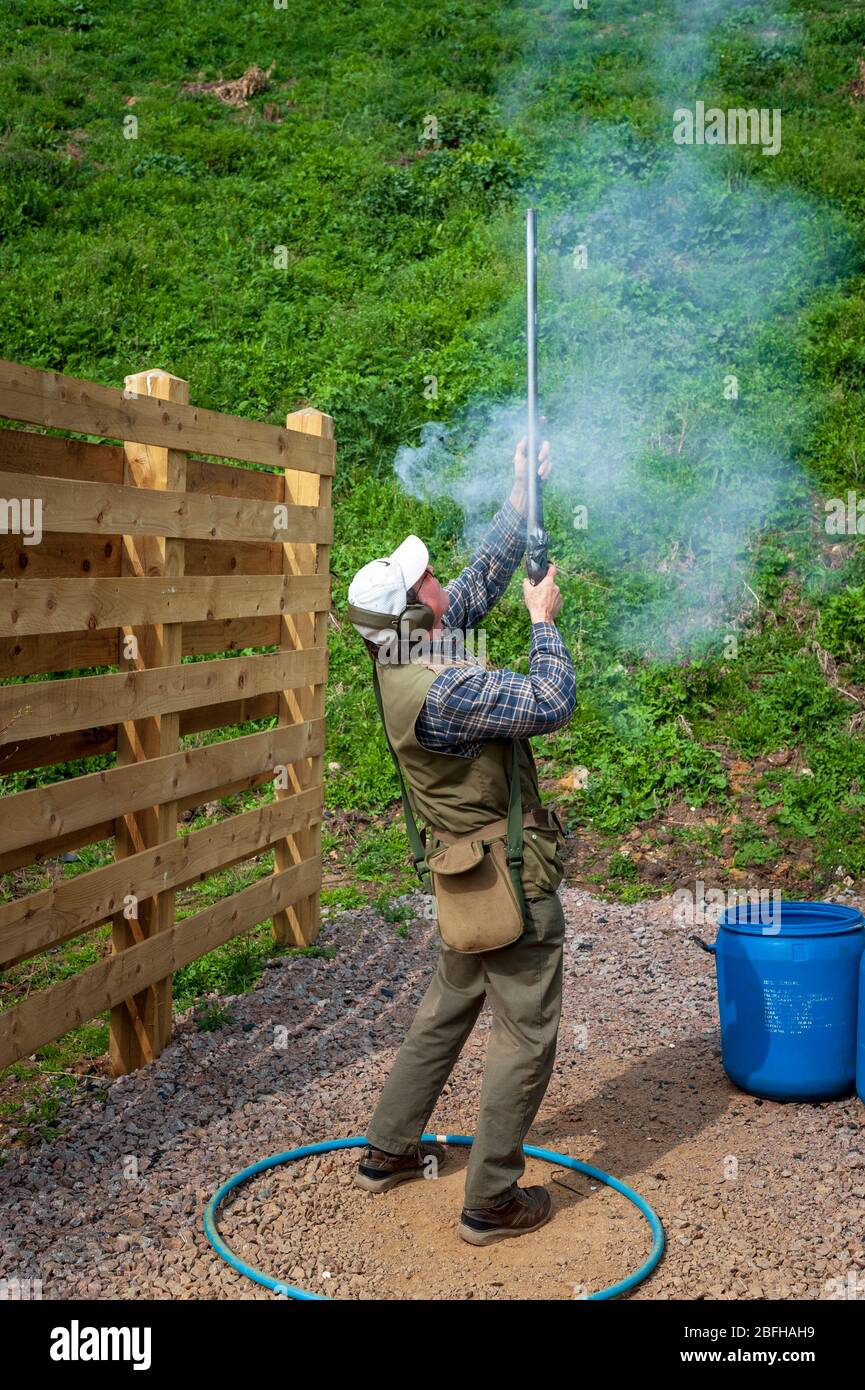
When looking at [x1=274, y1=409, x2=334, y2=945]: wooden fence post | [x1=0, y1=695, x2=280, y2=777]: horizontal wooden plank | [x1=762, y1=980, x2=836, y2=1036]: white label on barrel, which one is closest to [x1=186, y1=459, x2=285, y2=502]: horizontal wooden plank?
[x1=274, y1=409, x2=334, y2=945]: wooden fence post

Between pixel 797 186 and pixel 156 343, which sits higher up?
pixel 797 186

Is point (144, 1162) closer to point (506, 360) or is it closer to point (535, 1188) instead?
point (535, 1188)

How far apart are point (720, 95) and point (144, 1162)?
1453 cm

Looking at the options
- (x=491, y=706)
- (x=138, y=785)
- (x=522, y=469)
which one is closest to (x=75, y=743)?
(x=138, y=785)

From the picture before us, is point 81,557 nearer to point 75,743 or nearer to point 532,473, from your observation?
point 75,743

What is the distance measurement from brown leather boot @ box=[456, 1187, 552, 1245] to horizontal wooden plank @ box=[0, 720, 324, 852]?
6.04 feet

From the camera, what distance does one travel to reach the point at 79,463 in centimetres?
450

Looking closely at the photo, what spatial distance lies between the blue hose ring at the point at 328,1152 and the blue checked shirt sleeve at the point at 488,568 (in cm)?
187

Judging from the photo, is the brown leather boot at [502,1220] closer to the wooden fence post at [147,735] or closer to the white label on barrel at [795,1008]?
the white label on barrel at [795,1008]

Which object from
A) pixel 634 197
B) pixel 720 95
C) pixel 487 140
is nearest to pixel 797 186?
pixel 634 197

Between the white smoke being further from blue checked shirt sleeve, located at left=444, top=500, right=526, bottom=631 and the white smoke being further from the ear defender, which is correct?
the ear defender

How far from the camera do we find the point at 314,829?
6488 millimetres

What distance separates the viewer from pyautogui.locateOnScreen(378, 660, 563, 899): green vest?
3.68 m

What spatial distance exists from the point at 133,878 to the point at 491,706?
184 centimetres
